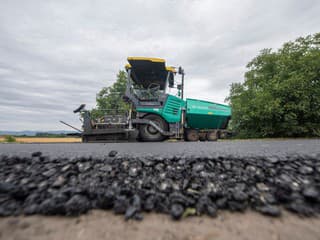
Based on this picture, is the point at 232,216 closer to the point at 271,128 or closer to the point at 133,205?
the point at 133,205

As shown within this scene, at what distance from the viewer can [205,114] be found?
15.9ft

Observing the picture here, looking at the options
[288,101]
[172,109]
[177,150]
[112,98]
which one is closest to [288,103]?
[288,101]

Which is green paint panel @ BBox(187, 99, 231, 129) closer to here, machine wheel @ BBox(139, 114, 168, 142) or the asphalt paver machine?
the asphalt paver machine

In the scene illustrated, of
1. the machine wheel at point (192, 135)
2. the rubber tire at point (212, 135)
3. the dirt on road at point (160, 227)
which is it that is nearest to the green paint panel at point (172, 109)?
the machine wheel at point (192, 135)

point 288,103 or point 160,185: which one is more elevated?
point 288,103

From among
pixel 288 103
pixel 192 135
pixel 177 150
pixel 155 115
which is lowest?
pixel 177 150

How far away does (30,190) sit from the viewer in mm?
699

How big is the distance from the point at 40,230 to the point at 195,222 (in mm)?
604

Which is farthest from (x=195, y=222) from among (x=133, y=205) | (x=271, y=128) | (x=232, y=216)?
(x=271, y=128)

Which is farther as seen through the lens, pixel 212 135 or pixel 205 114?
pixel 212 135

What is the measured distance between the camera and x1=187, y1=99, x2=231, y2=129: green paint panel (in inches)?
188

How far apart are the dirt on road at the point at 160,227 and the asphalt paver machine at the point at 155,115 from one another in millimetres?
3562

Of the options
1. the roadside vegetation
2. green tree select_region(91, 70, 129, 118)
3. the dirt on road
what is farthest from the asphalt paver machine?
green tree select_region(91, 70, 129, 118)

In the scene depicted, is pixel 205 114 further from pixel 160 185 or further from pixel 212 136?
pixel 160 185
